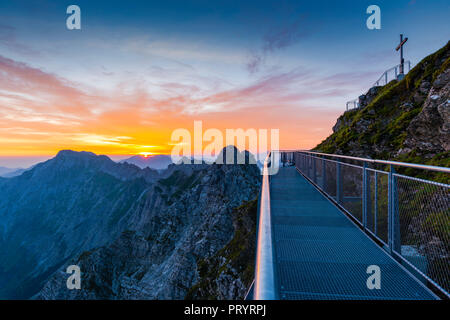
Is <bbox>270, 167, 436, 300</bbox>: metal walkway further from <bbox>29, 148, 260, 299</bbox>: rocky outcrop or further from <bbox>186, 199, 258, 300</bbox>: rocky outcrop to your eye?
<bbox>29, 148, 260, 299</bbox>: rocky outcrop

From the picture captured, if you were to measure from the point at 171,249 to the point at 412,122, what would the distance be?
82.4 metres

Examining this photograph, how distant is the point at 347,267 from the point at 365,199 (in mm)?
2168

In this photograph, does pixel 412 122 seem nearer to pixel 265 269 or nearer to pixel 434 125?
pixel 434 125

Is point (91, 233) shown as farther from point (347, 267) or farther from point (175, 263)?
point (347, 267)

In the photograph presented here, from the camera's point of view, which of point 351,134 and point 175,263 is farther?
point 175,263

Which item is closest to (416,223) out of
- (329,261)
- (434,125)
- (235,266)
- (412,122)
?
(329,261)

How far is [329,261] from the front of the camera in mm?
4113

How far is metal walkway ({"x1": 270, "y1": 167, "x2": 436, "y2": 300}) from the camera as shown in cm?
326

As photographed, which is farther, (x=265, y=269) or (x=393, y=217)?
(x=393, y=217)

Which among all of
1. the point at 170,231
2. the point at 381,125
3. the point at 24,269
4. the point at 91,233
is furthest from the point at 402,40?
the point at 24,269

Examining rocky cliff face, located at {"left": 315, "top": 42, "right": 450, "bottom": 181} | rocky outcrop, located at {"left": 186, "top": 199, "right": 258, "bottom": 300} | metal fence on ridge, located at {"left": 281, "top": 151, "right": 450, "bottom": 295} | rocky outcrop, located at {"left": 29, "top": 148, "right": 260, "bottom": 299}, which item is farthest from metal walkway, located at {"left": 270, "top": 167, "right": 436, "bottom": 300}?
rocky outcrop, located at {"left": 29, "top": 148, "right": 260, "bottom": 299}

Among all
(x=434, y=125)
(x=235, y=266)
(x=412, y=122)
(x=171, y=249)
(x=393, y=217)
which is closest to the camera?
(x=393, y=217)

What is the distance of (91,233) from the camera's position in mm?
180625
